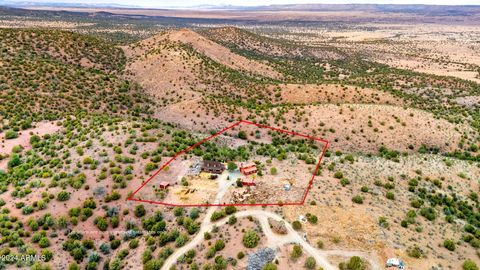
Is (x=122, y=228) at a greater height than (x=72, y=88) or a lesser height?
lesser

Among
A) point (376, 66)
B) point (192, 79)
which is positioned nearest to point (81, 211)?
point (192, 79)

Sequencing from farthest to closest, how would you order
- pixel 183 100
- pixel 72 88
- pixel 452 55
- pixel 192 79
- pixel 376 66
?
pixel 452 55 → pixel 376 66 → pixel 192 79 → pixel 183 100 → pixel 72 88

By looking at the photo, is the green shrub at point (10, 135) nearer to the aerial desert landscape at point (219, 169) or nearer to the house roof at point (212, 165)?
the aerial desert landscape at point (219, 169)

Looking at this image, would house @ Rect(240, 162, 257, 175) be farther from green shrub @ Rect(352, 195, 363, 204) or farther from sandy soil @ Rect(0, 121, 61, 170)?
sandy soil @ Rect(0, 121, 61, 170)

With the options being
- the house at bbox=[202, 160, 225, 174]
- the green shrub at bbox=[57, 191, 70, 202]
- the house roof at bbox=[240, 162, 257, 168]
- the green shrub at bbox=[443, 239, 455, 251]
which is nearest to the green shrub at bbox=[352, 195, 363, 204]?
the green shrub at bbox=[443, 239, 455, 251]

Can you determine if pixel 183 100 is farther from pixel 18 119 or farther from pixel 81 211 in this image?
pixel 81 211

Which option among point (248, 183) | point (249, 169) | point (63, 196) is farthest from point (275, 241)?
point (63, 196)
